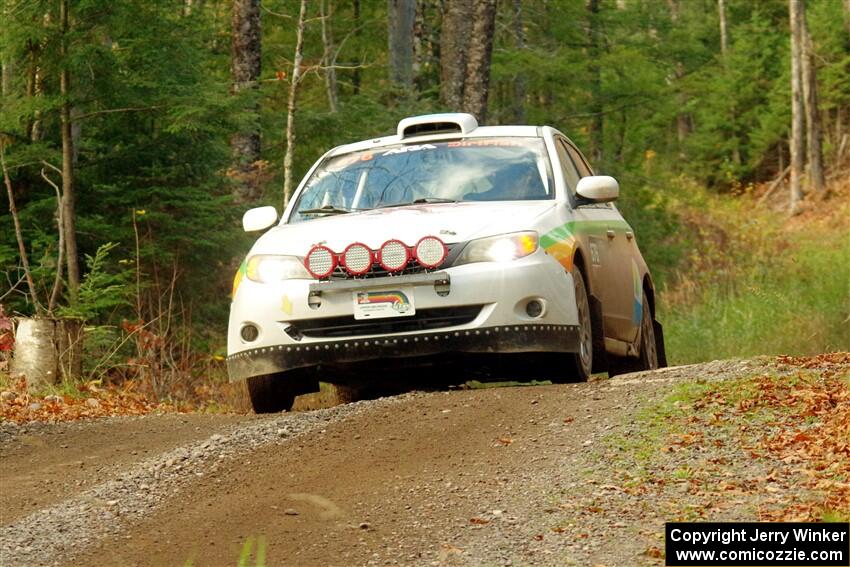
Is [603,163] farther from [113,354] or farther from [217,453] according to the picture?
[217,453]

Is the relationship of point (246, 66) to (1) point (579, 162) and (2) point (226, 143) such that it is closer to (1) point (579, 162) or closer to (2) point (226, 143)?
(2) point (226, 143)

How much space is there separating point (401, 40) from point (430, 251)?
726 inches

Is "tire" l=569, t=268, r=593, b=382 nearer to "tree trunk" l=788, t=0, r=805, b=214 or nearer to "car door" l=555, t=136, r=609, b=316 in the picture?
"car door" l=555, t=136, r=609, b=316

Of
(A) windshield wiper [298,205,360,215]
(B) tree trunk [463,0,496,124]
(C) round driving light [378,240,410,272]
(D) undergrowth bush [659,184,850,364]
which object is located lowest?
(D) undergrowth bush [659,184,850,364]

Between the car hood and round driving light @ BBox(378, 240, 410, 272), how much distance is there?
69mm

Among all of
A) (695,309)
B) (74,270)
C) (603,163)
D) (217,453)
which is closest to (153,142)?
(74,270)

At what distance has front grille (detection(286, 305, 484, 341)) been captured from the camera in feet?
29.0

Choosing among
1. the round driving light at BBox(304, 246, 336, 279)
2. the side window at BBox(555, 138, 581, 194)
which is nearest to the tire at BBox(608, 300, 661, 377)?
the side window at BBox(555, 138, 581, 194)

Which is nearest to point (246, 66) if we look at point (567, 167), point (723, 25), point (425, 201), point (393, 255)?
point (567, 167)

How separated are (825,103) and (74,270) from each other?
41.1 metres

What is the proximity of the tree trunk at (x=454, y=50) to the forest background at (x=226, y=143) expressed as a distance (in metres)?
0.03

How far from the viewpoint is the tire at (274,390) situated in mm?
9398

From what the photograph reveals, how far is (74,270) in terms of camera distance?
14.9 m

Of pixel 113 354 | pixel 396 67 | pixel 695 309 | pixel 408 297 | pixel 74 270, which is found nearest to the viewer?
pixel 408 297
